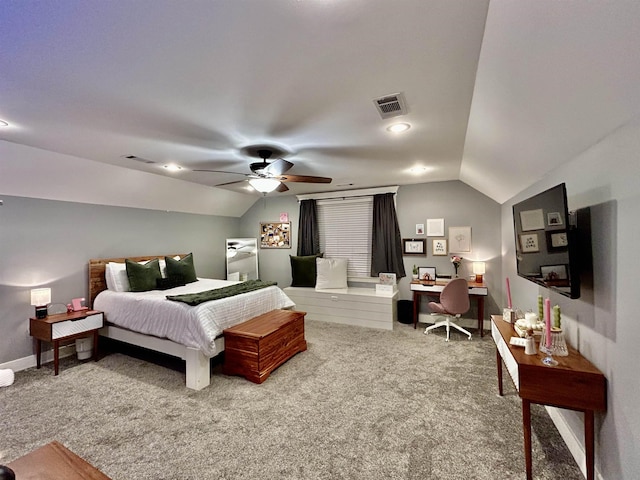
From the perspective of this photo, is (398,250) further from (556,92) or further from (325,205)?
(556,92)

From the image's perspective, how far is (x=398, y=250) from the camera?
5.17 meters

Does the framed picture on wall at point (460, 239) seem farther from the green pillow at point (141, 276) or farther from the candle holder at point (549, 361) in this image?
the green pillow at point (141, 276)

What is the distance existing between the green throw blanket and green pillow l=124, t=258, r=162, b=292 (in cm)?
81

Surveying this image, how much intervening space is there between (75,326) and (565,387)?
460 cm

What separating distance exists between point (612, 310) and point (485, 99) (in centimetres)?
144

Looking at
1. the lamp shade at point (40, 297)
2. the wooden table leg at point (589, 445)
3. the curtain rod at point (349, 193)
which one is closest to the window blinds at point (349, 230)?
the curtain rod at point (349, 193)

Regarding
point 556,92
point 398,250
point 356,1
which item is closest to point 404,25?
point 356,1

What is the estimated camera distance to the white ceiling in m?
1.17

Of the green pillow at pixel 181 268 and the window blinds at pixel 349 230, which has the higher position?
the window blinds at pixel 349 230

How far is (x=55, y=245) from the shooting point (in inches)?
142

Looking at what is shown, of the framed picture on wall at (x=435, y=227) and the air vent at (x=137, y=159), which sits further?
the framed picture on wall at (x=435, y=227)

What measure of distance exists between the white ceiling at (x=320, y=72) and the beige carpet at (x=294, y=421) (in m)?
2.09

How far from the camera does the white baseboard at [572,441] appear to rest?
1.75 metres

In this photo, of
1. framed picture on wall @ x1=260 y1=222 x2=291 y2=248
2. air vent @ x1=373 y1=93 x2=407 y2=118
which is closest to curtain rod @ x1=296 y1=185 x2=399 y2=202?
framed picture on wall @ x1=260 y1=222 x2=291 y2=248
